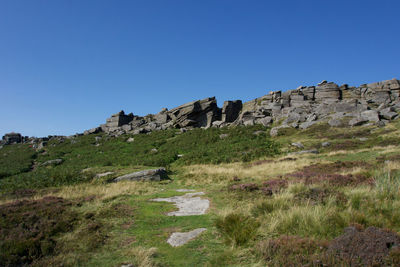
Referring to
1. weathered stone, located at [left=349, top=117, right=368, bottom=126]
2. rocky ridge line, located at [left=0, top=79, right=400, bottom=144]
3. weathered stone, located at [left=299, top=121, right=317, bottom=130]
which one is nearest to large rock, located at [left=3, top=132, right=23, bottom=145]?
rocky ridge line, located at [left=0, top=79, right=400, bottom=144]

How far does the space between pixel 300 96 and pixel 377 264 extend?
5158 centimetres

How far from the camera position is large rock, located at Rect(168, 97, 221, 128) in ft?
170

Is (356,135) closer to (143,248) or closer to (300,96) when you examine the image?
(300,96)

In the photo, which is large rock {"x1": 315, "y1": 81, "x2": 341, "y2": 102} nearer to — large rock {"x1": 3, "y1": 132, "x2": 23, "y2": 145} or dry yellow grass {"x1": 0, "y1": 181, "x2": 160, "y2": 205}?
dry yellow grass {"x1": 0, "y1": 181, "x2": 160, "y2": 205}

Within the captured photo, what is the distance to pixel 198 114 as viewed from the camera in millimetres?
53188

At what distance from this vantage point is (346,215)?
6352mm

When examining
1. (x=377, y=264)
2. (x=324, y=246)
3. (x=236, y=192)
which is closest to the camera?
(x=377, y=264)

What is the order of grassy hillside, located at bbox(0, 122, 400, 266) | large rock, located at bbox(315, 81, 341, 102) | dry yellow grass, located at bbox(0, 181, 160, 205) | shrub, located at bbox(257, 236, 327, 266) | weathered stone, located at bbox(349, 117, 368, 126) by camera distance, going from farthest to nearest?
large rock, located at bbox(315, 81, 341, 102) → weathered stone, located at bbox(349, 117, 368, 126) → dry yellow grass, located at bbox(0, 181, 160, 205) → grassy hillside, located at bbox(0, 122, 400, 266) → shrub, located at bbox(257, 236, 327, 266)

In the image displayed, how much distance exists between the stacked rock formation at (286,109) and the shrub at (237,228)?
3151 cm

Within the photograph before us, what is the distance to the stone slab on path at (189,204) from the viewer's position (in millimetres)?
8695

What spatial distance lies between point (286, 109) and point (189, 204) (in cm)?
4281

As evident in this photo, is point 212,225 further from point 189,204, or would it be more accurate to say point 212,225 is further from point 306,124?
point 306,124

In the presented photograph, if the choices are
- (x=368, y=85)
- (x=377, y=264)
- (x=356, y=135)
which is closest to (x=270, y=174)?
(x=377, y=264)

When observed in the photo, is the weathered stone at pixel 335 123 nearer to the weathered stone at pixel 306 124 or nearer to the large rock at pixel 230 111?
the weathered stone at pixel 306 124
